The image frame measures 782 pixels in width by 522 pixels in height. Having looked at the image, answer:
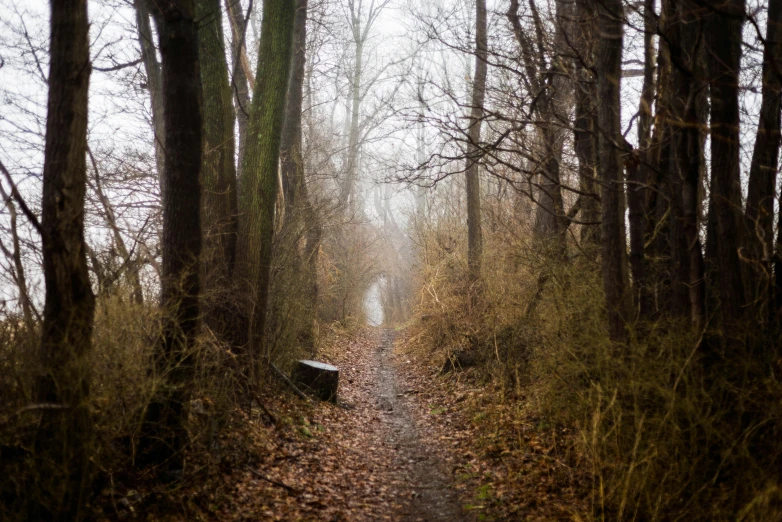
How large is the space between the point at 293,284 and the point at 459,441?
464 centimetres

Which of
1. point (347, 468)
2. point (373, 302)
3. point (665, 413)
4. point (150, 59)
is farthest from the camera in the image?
point (373, 302)

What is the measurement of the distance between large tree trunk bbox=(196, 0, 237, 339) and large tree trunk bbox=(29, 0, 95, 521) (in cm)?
327

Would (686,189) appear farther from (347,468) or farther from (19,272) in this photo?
(19,272)

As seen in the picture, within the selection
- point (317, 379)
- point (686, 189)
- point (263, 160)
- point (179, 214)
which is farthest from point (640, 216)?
point (317, 379)

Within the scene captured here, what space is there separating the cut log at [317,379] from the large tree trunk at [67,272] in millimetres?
5602

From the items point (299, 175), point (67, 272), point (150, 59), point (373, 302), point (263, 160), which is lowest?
point (373, 302)

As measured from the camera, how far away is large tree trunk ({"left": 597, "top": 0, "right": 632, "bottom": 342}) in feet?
19.9

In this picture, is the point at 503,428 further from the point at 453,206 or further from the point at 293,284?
the point at 453,206

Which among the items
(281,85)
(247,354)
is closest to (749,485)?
(247,354)

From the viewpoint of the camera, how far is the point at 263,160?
29.3ft

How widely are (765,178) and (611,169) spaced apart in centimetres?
137

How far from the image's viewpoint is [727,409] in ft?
15.2

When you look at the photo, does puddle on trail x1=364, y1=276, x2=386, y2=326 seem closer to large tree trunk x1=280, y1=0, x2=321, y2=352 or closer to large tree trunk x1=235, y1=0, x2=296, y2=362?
large tree trunk x1=280, y1=0, x2=321, y2=352

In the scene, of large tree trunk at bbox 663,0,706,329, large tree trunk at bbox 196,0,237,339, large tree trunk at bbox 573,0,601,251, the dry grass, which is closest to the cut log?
large tree trunk at bbox 196,0,237,339
